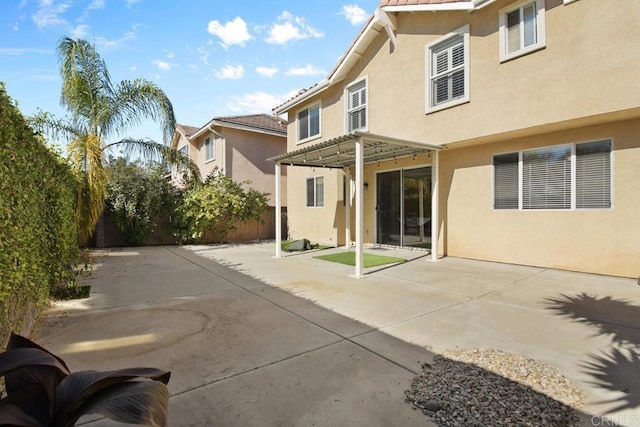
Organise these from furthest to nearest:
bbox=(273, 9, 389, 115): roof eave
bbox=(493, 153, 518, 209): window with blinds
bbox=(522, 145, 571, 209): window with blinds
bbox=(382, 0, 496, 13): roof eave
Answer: bbox=(273, 9, 389, 115): roof eave → bbox=(493, 153, 518, 209): window with blinds → bbox=(382, 0, 496, 13): roof eave → bbox=(522, 145, 571, 209): window with blinds

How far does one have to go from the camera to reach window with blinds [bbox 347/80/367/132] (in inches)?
481

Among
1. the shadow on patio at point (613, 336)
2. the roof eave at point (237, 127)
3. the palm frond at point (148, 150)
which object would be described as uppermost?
the roof eave at point (237, 127)

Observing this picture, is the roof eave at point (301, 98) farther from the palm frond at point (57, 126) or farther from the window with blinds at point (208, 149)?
the palm frond at point (57, 126)

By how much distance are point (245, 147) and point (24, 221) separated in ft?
50.6

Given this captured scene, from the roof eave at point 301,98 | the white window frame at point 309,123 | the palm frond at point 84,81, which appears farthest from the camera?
the white window frame at point 309,123

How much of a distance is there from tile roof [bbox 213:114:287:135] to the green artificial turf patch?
9370 millimetres

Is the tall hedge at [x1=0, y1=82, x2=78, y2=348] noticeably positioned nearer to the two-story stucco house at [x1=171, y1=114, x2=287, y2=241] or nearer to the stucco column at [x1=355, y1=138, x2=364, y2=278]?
the stucco column at [x1=355, y1=138, x2=364, y2=278]

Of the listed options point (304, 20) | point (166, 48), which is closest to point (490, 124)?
point (304, 20)

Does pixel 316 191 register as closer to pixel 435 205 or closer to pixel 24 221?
pixel 435 205

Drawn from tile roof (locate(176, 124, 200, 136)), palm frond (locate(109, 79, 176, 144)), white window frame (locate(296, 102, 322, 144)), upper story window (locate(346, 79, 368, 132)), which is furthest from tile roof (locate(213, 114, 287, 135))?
tile roof (locate(176, 124, 200, 136))

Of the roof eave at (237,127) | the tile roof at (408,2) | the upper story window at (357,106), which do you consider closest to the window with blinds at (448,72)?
the tile roof at (408,2)

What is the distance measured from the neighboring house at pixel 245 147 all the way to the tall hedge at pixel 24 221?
11.8 m

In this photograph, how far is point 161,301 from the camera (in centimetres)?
585
